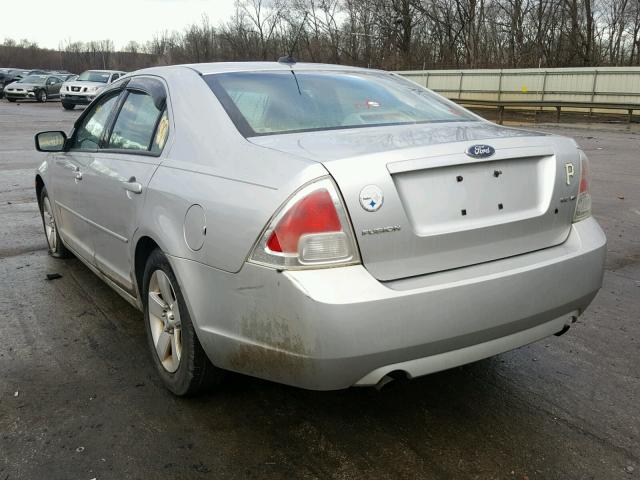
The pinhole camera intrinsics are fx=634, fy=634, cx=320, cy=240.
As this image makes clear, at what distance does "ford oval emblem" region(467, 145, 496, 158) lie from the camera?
248 centimetres

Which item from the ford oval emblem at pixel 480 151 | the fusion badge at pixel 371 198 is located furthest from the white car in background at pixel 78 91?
the fusion badge at pixel 371 198

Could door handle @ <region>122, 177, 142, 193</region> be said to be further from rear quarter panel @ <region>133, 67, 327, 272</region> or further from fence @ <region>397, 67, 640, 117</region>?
fence @ <region>397, 67, 640, 117</region>

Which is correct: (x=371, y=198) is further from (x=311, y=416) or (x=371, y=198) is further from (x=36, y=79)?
(x=36, y=79)

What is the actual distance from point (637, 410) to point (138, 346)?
2.60 metres

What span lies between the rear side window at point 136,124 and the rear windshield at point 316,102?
41 centimetres

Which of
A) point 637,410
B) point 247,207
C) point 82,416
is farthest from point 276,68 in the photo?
point 637,410

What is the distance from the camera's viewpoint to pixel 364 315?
86.4 inches

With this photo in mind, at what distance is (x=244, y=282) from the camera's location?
2357 mm

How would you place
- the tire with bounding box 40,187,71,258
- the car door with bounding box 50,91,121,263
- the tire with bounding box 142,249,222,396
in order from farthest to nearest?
the tire with bounding box 40,187,71,258
the car door with bounding box 50,91,121,263
the tire with bounding box 142,249,222,396

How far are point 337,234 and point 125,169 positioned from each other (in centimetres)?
160

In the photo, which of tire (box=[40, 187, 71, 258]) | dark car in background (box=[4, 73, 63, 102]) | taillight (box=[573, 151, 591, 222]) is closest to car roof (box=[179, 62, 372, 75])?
taillight (box=[573, 151, 591, 222])

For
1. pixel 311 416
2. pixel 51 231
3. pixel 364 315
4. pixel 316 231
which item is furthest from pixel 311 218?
pixel 51 231

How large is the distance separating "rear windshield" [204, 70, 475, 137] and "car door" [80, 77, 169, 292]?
422mm

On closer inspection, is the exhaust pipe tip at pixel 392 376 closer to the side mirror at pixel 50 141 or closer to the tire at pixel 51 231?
the side mirror at pixel 50 141
